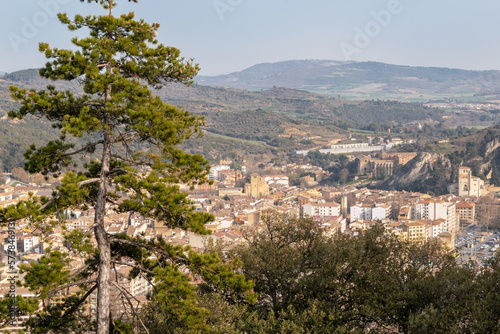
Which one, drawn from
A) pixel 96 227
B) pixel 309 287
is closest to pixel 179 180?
pixel 96 227

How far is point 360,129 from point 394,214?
218 ft

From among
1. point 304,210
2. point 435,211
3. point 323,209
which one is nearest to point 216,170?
point 304,210

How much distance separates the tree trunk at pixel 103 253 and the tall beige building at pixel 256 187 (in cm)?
4930

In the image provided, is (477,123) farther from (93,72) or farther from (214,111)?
(93,72)

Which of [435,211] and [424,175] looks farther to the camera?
[424,175]

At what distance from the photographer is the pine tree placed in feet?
18.9

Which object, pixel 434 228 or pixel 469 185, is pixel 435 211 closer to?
pixel 434 228

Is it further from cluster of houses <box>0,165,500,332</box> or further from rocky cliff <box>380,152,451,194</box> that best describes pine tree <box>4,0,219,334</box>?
rocky cliff <box>380,152,451,194</box>

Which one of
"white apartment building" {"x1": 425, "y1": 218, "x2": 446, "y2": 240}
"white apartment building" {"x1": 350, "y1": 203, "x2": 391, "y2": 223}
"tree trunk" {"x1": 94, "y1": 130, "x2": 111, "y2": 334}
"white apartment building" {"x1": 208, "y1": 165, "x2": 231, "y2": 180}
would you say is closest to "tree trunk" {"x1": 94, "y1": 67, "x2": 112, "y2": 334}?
"tree trunk" {"x1": 94, "y1": 130, "x2": 111, "y2": 334}

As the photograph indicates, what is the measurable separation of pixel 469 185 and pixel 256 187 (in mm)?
19134

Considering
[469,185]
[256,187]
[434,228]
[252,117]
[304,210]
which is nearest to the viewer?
[434,228]

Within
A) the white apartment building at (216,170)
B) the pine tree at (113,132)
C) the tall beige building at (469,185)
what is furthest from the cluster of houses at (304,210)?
the pine tree at (113,132)

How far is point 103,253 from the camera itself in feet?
19.3

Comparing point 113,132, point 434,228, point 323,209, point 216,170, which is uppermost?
point 113,132
